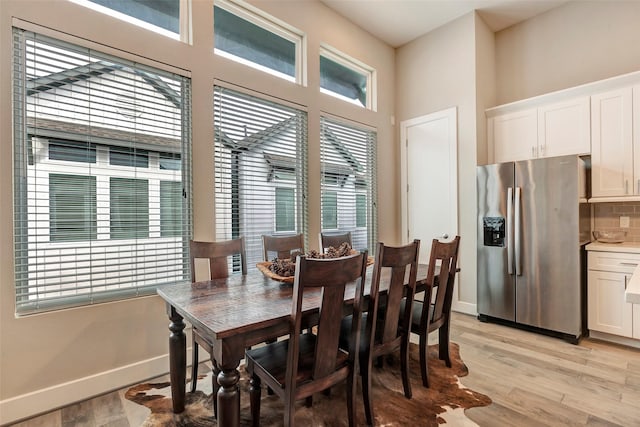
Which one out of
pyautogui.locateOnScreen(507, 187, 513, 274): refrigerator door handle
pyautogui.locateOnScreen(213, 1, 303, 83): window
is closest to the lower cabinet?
pyautogui.locateOnScreen(507, 187, 513, 274): refrigerator door handle

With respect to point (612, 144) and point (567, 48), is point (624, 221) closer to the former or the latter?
point (612, 144)

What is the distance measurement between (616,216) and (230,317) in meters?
3.99

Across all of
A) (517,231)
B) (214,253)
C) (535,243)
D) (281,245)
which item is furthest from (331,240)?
(535,243)

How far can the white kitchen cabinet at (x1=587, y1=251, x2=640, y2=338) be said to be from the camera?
2775 millimetres

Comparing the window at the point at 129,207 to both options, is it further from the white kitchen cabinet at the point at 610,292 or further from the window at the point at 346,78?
the white kitchen cabinet at the point at 610,292

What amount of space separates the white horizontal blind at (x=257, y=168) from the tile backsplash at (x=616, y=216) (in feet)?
10.4

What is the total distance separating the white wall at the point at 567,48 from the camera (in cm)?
324

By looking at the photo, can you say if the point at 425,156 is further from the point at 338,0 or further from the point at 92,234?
the point at 92,234

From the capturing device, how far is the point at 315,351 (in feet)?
4.92

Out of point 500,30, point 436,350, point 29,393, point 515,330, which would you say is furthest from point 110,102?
point 500,30

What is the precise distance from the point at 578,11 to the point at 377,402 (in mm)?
4486

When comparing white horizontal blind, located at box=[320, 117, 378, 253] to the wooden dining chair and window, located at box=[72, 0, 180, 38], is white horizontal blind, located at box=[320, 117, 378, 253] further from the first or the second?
window, located at box=[72, 0, 180, 38]

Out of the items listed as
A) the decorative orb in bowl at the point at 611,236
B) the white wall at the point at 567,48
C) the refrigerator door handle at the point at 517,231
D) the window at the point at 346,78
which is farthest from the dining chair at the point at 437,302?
the white wall at the point at 567,48

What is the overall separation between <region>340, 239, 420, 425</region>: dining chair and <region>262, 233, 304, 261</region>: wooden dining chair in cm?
86
